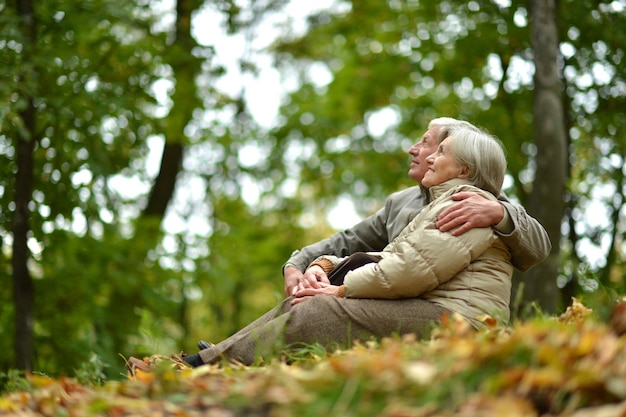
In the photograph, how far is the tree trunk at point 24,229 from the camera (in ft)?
29.3

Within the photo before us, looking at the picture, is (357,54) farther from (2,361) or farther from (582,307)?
(582,307)

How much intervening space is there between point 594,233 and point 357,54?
590cm

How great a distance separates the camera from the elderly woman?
14.3ft

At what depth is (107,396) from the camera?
10.2 feet

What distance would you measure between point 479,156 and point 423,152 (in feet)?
1.80

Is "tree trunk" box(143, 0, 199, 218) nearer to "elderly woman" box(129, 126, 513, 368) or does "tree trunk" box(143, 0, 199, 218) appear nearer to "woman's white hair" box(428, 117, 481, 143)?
"woman's white hair" box(428, 117, 481, 143)

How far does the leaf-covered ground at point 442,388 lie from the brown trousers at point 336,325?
1.24 meters

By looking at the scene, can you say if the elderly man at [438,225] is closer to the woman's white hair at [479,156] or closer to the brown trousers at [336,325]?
the woman's white hair at [479,156]

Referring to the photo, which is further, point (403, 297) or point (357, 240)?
point (357, 240)

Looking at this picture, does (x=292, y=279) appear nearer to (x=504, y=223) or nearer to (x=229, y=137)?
(x=504, y=223)

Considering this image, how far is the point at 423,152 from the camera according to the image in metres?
5.19

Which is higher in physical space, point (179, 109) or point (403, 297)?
point (179, 109)

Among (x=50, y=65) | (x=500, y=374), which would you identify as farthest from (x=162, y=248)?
(x=500, y=374)

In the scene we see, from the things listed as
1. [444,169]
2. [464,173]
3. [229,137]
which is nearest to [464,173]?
[464,173]
